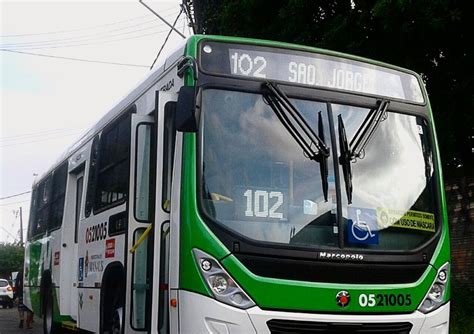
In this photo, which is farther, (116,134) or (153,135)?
(116,134)

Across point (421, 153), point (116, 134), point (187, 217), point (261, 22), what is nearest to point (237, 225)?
point (187, 217)

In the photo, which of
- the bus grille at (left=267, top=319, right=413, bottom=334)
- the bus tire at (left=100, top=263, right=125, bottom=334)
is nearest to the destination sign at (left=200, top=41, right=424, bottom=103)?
the bus grille at (left=267, top=319, right=413, bottom=334)

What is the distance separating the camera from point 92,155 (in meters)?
9.15

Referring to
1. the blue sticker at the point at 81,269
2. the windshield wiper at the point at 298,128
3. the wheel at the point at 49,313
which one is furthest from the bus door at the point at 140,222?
the wheel at the point at 49,313

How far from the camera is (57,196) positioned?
473 inches

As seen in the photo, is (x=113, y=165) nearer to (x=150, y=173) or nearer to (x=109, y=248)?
(x=109, y=248)

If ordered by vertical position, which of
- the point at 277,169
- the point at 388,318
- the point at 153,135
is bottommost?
the point at 388,318

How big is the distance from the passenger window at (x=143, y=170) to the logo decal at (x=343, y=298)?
1.82 metres

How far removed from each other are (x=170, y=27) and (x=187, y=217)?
12920 millimetres

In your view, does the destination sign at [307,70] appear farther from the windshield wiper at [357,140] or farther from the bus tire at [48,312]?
the bus tire at [48,312]

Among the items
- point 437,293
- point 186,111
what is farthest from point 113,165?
point 437,293

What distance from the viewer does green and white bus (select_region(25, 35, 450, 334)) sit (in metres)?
5.49

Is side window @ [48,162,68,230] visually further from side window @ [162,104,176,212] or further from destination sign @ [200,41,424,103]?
destination sign @ [200,41,424,103]

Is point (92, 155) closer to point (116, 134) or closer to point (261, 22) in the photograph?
point (116, 134)
